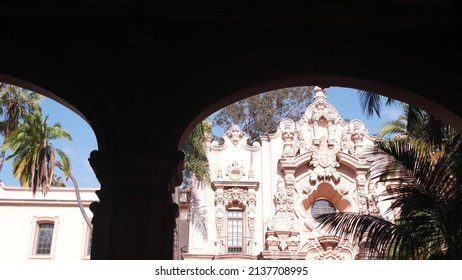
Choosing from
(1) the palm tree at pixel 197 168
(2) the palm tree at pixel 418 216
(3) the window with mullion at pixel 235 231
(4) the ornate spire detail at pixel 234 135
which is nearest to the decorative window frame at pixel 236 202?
(3) the window with mullion at pixel 235 231

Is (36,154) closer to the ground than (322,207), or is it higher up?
higher up

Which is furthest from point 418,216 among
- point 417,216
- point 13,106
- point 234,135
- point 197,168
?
point 13,106

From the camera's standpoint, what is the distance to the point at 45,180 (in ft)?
73.9

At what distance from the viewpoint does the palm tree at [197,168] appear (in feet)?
73.2

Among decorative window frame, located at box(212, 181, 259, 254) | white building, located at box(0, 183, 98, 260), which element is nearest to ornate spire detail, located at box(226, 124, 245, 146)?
decorative window frame, located at box(212, 181, 259, 254)

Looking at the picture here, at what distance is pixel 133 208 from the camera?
4.57 m

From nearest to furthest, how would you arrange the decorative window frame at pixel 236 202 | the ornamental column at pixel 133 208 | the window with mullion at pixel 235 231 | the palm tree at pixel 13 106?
the ornamental column at pixel 133 208
the window with mullion at pixel 235 231
the decorative window frame at pixel 236 202
the palm tree at pixel 13 106

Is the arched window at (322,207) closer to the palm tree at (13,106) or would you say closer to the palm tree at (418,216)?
the palm tree at (13,106)

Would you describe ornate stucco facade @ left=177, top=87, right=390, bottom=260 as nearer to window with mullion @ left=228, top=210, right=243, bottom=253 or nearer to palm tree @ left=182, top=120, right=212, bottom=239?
window with mullion @ left=228, top=210, right=243, bottom=253

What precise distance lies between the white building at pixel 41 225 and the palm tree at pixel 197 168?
5009 mm

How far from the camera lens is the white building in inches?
982

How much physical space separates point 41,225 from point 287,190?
37.0 feet

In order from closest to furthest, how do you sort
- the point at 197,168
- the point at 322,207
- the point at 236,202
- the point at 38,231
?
the point at 197,168 < the point at 236,202 < the point at 322,207 < the point at 38,231

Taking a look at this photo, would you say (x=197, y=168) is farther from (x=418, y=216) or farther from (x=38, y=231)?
(x=418, y=216)
